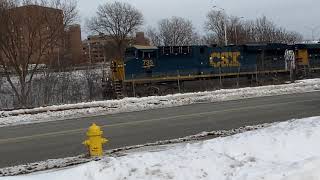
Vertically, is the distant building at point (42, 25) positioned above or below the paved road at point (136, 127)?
above

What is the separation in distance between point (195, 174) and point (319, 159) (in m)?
1.92

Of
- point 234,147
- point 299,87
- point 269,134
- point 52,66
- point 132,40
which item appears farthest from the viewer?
point 132,40

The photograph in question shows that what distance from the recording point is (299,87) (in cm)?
3222

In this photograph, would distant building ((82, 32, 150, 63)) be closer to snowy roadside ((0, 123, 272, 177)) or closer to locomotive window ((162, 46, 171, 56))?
locomotive window ((162, 46, 171, 56))

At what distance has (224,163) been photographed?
762 centimetres

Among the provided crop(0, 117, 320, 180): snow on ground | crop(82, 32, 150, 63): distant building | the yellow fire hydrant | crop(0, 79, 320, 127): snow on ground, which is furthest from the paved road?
crop(82, 32, 150, 63): distant building

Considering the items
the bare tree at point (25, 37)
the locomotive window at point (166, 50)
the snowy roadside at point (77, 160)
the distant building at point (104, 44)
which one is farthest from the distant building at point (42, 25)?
the distant building at point (104, 44)

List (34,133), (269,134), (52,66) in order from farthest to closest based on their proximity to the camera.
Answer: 1. (52,66)
2. (34,133)
3. (269,134)

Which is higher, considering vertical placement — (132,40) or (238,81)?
(132,40)

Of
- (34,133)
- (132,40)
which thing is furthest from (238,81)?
(132,40)

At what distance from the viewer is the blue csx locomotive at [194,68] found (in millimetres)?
35438

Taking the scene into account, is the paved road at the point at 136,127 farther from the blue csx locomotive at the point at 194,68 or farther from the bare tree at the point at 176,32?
the bare tree at the point at 176,32

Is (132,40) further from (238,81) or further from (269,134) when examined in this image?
(269,134)

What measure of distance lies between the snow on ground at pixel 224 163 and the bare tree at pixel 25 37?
952 inches
